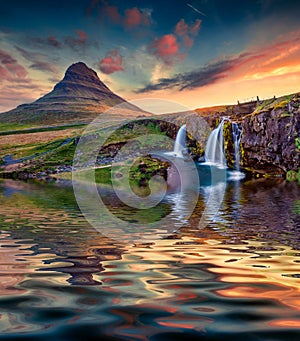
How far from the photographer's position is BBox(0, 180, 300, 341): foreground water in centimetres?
536

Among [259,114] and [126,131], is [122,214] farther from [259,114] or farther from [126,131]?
[126,131]

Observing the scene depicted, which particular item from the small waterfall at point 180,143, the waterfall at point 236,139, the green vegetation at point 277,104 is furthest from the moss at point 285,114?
the small waterfall at point 180,143

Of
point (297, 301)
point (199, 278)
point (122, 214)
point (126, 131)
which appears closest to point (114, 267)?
point (199, 278)

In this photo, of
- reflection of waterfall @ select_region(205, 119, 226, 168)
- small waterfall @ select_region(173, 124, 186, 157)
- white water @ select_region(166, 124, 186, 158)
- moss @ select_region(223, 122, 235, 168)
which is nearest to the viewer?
moss @ select_region(223, 122, 235, 168)

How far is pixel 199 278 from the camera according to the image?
27.9 ft

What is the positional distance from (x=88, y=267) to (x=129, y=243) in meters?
4.20

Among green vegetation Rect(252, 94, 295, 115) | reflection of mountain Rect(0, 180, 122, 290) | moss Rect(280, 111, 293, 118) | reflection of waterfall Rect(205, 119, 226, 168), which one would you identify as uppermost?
green vegetation Rect(252, 94, 295, 115)

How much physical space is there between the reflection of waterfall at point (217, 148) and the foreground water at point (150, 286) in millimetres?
66406

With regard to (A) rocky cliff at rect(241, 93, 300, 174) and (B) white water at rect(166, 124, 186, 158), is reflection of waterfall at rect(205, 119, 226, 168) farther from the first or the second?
(B) white water at rect(166, 124, 186, 158)

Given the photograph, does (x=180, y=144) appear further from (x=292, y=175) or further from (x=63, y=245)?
(x=63, y=245)

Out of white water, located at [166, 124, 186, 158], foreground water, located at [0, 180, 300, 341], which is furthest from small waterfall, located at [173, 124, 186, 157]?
foreground water, located at [0, 180, 300, 341]

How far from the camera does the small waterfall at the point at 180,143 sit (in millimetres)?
97544

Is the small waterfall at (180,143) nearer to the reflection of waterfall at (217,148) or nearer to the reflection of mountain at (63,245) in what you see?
the reflection of waterfall at (217,148)

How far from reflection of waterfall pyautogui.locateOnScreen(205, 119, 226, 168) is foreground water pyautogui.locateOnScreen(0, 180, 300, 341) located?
218 ft
